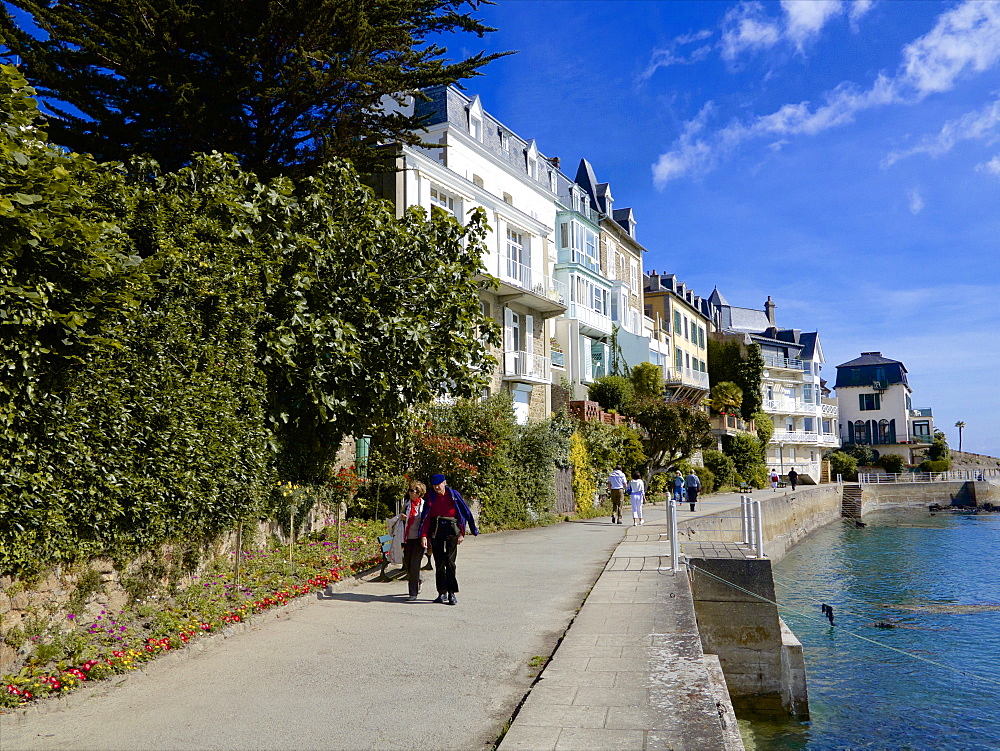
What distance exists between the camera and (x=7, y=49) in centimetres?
1412

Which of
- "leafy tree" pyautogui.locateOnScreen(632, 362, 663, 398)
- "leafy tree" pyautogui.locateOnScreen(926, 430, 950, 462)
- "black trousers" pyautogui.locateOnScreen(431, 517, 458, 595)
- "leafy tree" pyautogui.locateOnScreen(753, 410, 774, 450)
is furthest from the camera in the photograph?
"leafy tree" pyautogui.locateOnScreen(926, 430, 950, 462)

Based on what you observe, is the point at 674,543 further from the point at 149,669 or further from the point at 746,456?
the point at 746,456

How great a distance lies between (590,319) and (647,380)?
4.44m

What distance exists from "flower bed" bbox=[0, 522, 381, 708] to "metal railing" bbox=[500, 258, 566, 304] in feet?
56.1

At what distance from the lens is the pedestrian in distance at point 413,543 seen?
1040 centimetres

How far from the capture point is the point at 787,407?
76312mm

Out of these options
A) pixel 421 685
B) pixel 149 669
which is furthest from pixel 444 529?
pixel 149 669

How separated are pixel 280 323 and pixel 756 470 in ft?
166

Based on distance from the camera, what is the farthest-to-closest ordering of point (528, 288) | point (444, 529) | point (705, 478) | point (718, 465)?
1. point (718, 465)
2. point (705, 478)
3. point (528, 288)
4. point (444, 529)

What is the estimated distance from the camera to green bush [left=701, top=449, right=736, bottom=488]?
49031mm

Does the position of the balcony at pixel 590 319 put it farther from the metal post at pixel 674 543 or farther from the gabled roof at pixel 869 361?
the gabled roof at pixel 869 361

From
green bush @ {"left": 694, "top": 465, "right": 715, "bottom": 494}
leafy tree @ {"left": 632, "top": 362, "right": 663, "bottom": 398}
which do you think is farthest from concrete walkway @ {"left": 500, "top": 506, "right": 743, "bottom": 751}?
green bush @ {"left": 694, "top": 465, "right": 715, "bottom": 494}

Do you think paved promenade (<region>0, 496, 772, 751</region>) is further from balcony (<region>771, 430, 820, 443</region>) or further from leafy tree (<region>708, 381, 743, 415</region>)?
balcony (<region>771, 430, 820, 443</region>)

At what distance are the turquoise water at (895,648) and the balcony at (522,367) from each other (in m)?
11.2
